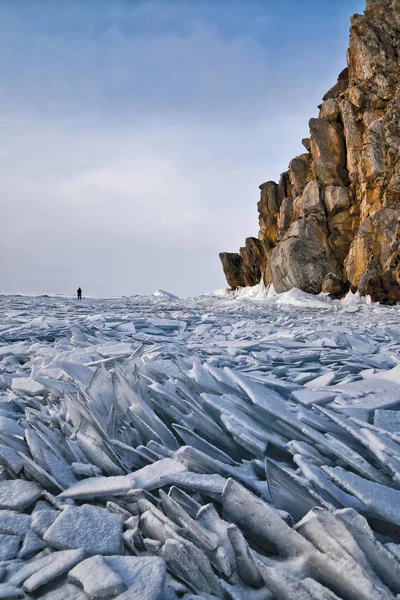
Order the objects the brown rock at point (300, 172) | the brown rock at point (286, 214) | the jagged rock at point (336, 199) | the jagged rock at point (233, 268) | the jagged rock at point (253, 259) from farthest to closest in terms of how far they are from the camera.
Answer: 1. the jagged rock at point (233, 268)
2. the jagged rock at point (253, 259)
3. the brown rock at point (286, 214)
4. the brown rock at point (300, 172)
5. the jagged rock at point (336, 199)

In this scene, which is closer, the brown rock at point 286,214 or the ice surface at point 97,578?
the ice surface at point 97,578

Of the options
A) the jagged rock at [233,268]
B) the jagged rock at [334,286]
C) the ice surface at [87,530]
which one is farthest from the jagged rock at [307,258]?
the ice surface at [87,530]

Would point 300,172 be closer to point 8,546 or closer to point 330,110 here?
point 330,110

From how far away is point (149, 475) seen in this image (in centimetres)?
135

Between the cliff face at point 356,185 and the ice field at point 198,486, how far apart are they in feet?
55.9

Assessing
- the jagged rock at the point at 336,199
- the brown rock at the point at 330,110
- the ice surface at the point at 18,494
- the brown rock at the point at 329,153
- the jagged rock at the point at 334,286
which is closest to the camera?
the ice surface at the point at 18,494

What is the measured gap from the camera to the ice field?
964 mm

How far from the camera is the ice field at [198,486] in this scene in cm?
96

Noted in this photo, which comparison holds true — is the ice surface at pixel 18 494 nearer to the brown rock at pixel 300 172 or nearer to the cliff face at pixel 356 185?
the cliff face at pixel 356 185

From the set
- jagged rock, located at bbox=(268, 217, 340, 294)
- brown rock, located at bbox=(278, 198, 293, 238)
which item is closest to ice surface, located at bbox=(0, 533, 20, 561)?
jagged rock, located at bbox=(268, 217, 340, 294)

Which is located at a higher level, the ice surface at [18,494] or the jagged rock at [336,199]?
the jagged rock at [336,199]

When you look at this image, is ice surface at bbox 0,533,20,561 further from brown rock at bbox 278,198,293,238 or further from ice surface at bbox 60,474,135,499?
brown rock at bbox 278,198,293,238

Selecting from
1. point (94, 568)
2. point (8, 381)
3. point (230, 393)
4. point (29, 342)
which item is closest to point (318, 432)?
point (230, 393)

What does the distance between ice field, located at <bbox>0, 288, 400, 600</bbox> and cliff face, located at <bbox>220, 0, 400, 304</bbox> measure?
1705 cm
